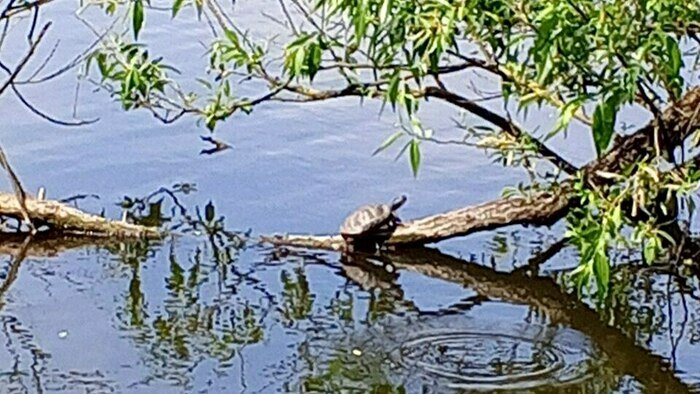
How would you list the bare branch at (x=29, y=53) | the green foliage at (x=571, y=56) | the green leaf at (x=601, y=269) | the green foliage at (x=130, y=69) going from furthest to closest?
the bare branch at (x=29, y=53) → the green foliage at (x=130, y=69) → the green leaf at (x=601, y=269) → the green foliage at (x=571, y=56)

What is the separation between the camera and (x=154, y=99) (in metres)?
5.32

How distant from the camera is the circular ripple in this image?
427 cm

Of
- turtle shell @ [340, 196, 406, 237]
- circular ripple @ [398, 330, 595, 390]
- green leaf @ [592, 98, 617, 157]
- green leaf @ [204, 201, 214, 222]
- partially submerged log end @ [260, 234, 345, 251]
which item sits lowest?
circular ripple @ [398, 330, 595, 390]

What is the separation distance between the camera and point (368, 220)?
5.28m

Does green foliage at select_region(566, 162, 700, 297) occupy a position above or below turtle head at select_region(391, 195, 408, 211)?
above

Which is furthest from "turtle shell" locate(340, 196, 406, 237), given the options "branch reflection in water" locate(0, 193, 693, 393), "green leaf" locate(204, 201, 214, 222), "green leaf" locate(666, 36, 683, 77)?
"green leaf" locate(666, 36, 683, 77)

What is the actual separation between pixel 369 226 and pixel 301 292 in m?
0.43

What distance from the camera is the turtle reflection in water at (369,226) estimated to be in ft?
17.4

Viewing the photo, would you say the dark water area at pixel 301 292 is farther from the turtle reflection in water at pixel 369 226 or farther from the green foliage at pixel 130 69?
the green foliage at pixel 130 69

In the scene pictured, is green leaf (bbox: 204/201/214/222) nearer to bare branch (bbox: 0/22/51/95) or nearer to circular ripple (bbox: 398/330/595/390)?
bare branch (bbox: 0/22/51/95)

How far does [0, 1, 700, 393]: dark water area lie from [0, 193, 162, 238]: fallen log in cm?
8

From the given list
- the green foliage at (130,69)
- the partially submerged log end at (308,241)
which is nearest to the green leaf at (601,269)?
the green foliage at (130,69)

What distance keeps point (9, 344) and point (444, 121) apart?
2.76m

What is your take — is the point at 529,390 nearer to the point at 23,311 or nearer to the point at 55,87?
the point at 23,311
